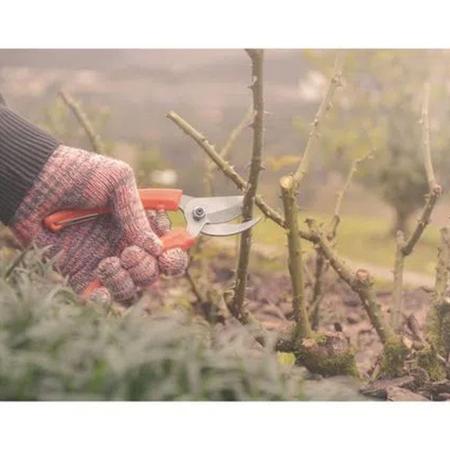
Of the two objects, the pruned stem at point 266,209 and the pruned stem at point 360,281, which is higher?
the pruned stem at point 266,209

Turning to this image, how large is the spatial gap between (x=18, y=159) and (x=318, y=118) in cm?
54

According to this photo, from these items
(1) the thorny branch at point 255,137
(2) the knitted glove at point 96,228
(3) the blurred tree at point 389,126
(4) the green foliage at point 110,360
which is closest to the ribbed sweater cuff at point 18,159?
(2) the knitted glove at point 96,228

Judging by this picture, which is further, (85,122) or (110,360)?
(85,122)

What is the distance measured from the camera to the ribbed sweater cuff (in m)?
1.74

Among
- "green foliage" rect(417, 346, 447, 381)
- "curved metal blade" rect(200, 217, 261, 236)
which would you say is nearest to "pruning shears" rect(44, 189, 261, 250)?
"curved metal blade" rect(200, 217, 261, 236)

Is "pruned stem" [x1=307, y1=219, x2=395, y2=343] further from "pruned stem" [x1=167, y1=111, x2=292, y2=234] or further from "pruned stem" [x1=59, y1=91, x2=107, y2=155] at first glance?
"pruned stem" [x1=59, y1=91, x2=107, y2=155]

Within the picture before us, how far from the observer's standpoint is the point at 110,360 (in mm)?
1480

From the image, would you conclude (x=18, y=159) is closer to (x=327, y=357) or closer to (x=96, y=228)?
(x=96, y=228)

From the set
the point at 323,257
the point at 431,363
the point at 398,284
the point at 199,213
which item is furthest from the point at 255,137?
the point at 431,363

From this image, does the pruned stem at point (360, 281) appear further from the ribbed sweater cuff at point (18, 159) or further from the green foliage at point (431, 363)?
the ribbed sweater cuff at point (18, 159)

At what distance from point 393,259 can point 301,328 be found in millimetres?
227

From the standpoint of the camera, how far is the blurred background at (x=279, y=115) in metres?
1.85

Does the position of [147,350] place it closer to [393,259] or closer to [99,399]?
[99,399]

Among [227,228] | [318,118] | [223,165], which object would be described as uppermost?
[318,118]
